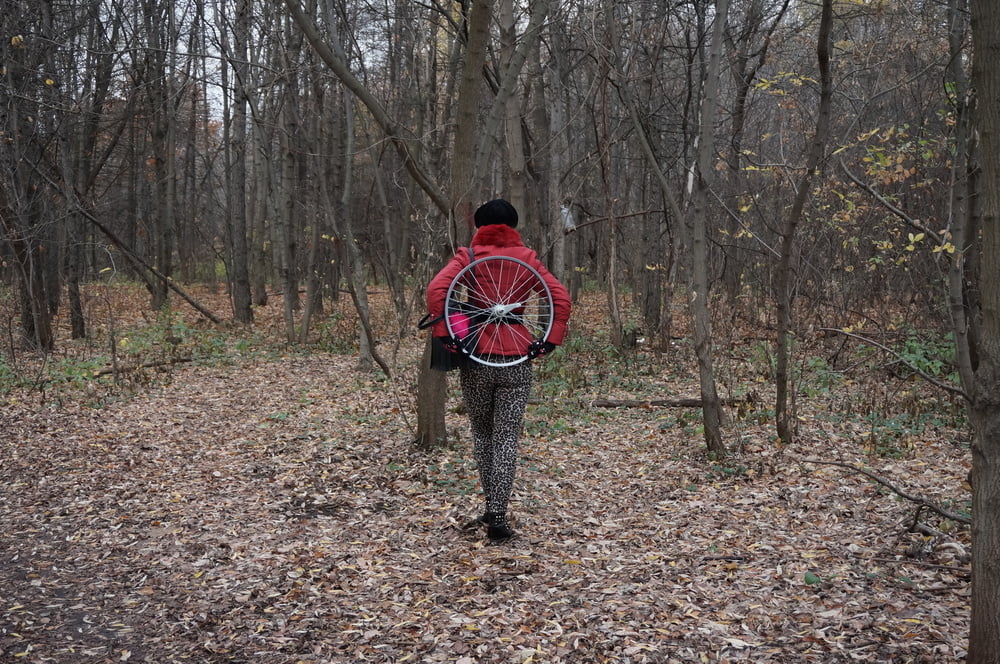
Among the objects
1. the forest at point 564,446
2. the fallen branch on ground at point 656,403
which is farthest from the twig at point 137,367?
the fallen branch on ground at point 656,403

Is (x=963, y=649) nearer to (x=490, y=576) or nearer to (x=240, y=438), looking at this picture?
(x=490, y=576)

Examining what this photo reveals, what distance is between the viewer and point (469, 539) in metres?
4.79

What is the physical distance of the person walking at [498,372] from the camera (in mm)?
4469

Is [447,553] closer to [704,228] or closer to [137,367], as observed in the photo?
[704,228]

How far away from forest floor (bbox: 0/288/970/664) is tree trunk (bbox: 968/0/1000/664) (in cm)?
42

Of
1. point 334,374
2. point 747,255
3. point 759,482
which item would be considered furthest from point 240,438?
point 747,255

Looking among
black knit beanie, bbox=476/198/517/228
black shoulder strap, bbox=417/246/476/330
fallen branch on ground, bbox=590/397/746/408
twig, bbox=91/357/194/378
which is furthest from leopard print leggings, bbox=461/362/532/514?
twig, bbox=91/357/194/378

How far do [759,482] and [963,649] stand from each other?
270 centimetres

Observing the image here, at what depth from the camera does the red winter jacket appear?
4.42 metres

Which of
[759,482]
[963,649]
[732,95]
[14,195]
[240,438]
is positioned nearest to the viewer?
[963,649]

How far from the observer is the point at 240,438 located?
732cm

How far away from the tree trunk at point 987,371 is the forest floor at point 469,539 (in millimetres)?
420

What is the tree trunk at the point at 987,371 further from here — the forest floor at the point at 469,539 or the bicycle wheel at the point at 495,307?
the bicycle wheel at the point at 495,307

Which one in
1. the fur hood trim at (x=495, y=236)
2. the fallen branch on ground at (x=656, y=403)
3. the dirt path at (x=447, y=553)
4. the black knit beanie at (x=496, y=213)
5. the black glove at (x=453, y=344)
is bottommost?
the dirt path at (x=447, y=553)
